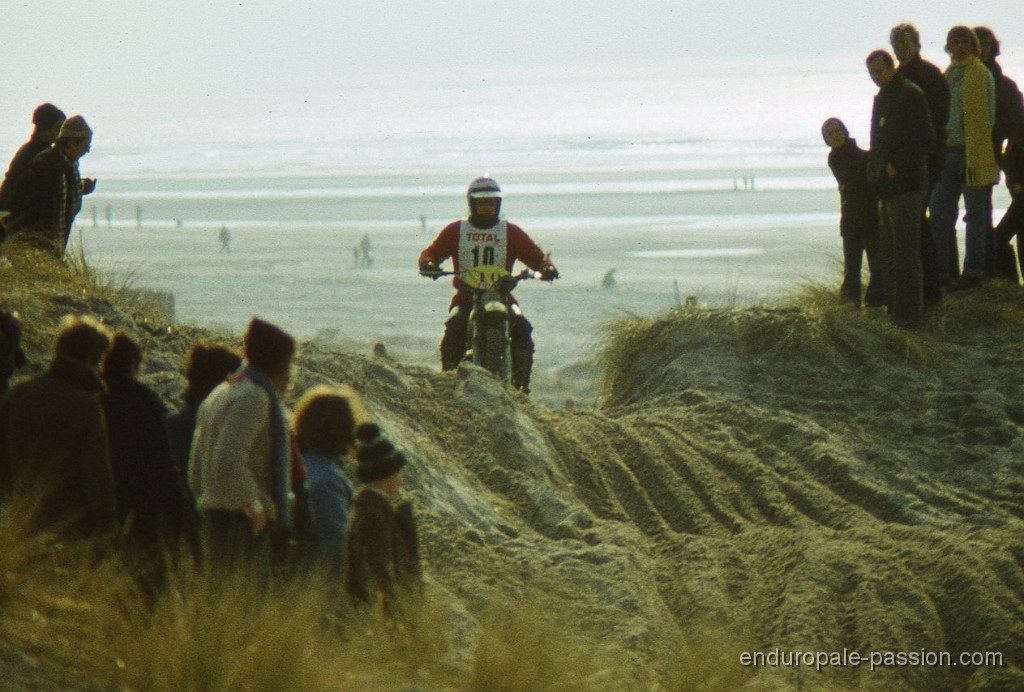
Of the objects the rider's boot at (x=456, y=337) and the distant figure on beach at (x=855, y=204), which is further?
the distant figure on beach at (x=855, y=204)

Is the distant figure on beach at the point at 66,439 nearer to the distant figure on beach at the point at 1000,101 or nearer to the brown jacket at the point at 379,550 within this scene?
the brown jacket at the point at 379,550

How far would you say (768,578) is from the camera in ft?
28.3

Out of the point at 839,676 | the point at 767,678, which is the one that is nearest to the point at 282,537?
the point at 767,678

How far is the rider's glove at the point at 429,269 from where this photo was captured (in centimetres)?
1141

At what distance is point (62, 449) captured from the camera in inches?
212

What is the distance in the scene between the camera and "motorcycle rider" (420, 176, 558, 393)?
11.7 meters

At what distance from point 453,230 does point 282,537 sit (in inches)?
254

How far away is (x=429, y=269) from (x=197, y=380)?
5651 mm

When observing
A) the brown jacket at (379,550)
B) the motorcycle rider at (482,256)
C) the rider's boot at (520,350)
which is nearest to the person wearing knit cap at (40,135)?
the motorcycle rider at (482,256)

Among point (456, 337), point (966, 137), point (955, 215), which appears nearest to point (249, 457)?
point (456, 337)

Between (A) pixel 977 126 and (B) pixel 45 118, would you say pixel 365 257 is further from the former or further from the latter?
(B) pixel 45 118

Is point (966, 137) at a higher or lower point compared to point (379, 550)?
higher

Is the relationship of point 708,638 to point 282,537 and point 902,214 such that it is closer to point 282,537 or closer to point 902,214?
point 282,537

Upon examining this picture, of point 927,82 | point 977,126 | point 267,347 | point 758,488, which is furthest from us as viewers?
point 977,126
